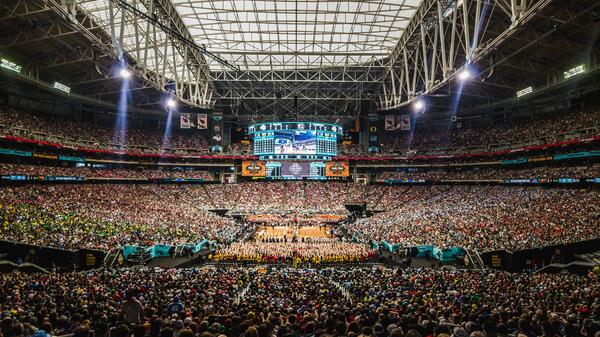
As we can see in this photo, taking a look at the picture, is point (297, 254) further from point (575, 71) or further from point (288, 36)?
point (575, 71)

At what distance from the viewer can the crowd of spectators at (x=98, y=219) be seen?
24344mm

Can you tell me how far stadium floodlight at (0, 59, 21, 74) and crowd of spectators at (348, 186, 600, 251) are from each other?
122 feet

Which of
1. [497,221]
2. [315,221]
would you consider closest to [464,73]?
[497,221]

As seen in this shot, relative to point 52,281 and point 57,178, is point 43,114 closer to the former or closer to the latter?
point 57,178

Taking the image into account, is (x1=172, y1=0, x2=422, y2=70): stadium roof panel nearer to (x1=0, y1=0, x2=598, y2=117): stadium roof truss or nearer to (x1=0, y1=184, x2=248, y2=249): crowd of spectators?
(x1=0, y1=0, x2=598, y2=117): stadium roof truss

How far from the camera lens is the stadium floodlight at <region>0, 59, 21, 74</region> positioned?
98.7 feet

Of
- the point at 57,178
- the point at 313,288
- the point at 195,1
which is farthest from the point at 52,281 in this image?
the point at 57,178

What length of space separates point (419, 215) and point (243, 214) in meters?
23.9

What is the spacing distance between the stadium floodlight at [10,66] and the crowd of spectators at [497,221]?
37078mm

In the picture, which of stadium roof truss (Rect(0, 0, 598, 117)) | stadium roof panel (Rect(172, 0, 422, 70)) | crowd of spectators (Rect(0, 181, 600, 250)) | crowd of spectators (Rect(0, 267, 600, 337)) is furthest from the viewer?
stadium roof panel (Rect(172, 0, 422, 70))

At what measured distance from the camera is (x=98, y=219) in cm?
3050

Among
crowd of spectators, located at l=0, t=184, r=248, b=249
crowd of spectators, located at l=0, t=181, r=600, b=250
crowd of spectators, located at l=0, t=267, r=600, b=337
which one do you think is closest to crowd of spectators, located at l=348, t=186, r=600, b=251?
crowd of spectators, located at l=0, t=181, r=600, b=250

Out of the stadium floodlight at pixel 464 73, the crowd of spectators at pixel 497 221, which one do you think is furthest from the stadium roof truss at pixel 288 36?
the crowd of spectators at pixel 497 221

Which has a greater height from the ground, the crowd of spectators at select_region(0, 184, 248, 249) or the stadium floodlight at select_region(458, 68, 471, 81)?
the stadium floodlight at select_region(458, 68, 471, 81)
